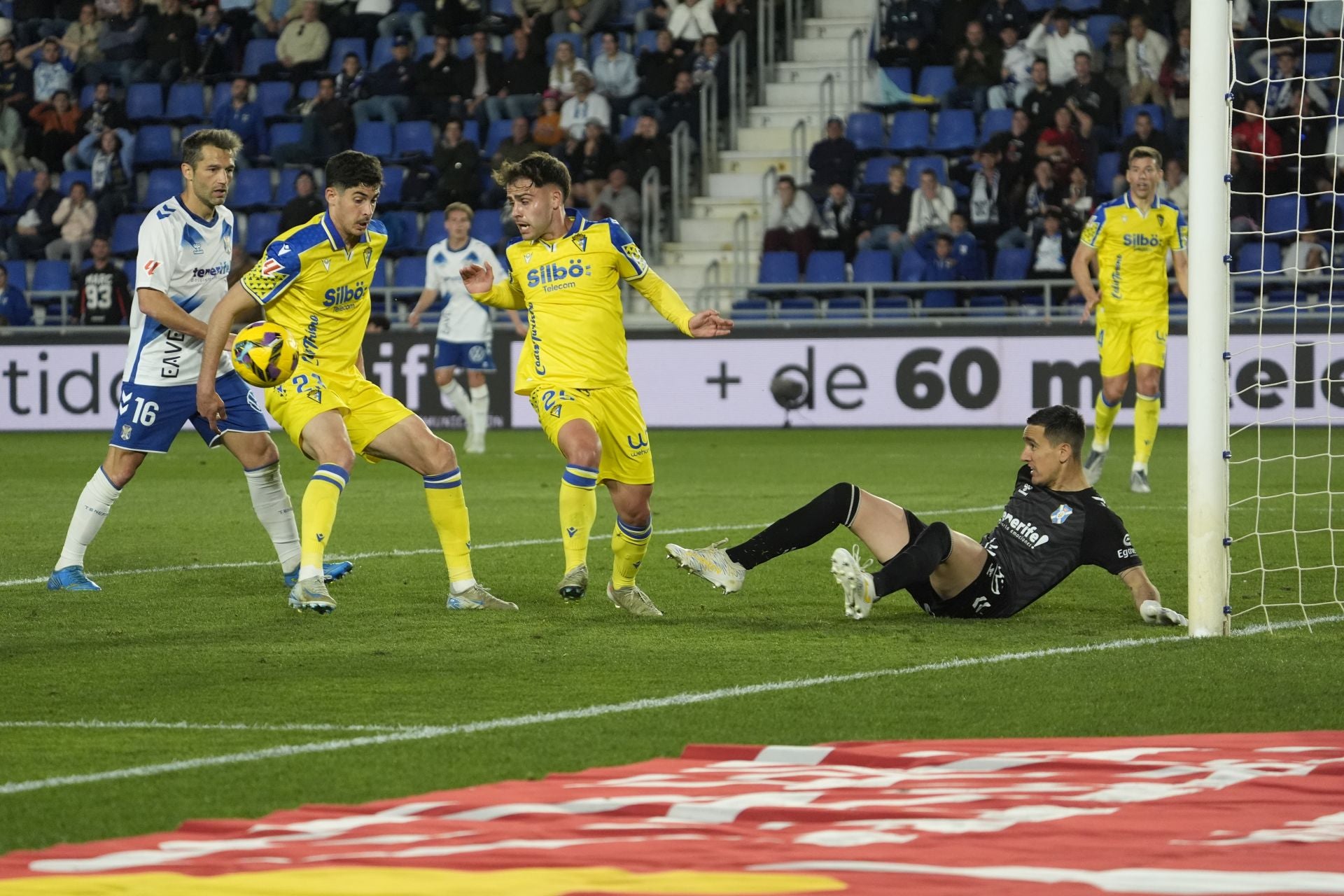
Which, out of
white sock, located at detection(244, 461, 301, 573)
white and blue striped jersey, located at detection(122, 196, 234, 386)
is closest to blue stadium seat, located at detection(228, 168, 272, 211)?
white and blue striped jersey, located at detection(122, 196, 234, 386)

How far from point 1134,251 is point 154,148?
16475mm

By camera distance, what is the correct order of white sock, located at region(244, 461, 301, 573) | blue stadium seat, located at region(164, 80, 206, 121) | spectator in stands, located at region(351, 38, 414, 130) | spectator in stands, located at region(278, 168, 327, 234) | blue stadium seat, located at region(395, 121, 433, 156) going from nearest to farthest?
white sock, located at region(244, 461, 301, 573)
spectator in stands, located at region(278, 168, 327, 234)
blue stadium seat, located at region(395, 121, 433, 156)
spectator in stands, located at region(351, 38, 414, 130)
blue stadium seat, located at region(164, 80, 206, 121)

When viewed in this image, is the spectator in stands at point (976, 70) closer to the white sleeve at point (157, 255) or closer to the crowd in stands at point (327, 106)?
the crowd in stands at point (327, 106)

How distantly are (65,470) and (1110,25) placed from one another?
13097 mm

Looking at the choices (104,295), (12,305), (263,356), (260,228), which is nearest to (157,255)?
(263,356)

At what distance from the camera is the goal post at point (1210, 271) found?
7.12m

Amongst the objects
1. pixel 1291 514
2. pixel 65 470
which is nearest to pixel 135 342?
pixel 1291 514

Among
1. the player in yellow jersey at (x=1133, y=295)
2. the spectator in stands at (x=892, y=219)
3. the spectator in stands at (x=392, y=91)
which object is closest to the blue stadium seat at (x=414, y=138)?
the spectator in stands at (x=392, y=91)

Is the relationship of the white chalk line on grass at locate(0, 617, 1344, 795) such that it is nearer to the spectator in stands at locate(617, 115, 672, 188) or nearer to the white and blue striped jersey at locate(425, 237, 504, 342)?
the white and blue striped jersey at locate(425, 237, 504, 342)

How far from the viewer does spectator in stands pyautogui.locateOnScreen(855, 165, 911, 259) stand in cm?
2303

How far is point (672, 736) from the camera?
17.9ft

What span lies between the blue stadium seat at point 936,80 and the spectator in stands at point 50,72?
1154cm

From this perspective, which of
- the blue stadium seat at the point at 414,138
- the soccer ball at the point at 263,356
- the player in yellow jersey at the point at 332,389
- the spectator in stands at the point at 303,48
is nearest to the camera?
the soccer ball at the point at 263,356

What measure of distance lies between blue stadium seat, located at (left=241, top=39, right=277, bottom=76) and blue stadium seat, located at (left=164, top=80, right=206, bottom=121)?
0.77 meters
